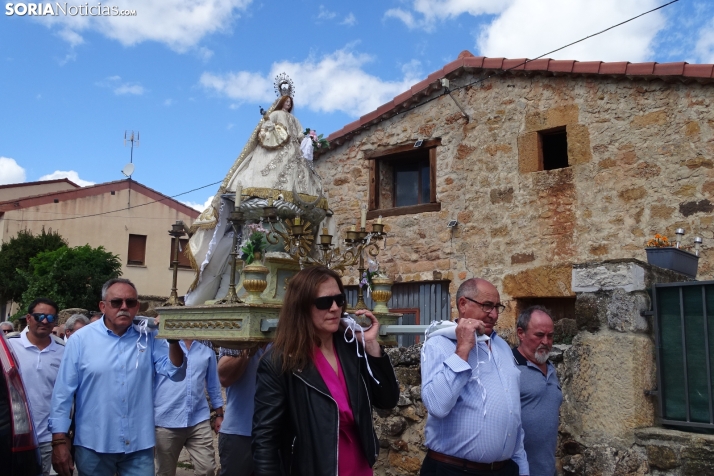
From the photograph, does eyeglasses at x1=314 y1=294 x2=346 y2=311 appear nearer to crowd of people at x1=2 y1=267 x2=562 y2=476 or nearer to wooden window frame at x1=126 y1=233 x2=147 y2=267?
crowd of people at x1=2 y1=267 x2=562 y2=476

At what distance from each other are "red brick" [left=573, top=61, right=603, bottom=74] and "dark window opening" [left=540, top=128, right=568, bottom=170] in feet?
3.29

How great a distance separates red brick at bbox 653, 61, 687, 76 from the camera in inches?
305

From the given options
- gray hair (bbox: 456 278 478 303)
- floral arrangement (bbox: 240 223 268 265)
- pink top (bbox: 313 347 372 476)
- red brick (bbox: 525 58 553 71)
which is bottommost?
pink top (bbox: 313 347 372 476)

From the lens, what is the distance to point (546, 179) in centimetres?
895

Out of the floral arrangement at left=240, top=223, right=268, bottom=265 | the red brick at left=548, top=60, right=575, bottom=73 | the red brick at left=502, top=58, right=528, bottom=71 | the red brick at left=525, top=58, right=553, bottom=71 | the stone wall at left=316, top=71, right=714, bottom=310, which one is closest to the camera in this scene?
the floral arrangement at left=240, top=223, right=268, bottom=265

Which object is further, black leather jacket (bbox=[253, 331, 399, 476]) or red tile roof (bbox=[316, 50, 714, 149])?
red tile roof (bbox=[316, 50, 714, 149])

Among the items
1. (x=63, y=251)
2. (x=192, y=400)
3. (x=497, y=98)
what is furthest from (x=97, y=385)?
(x=63, y=251)

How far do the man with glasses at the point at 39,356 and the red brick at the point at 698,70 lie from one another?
727 cm

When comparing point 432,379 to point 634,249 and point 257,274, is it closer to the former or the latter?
point 257,274

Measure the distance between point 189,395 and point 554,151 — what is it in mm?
6437

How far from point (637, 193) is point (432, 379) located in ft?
20.0

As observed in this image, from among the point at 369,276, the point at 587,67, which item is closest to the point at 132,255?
the point at 587,67

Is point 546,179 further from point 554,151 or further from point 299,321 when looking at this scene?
point 299,321

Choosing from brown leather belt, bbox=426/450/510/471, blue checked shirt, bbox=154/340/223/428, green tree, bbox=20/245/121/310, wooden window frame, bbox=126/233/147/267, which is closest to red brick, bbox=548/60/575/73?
Answer: blue checked shirt, bbox=154/340/223/428
